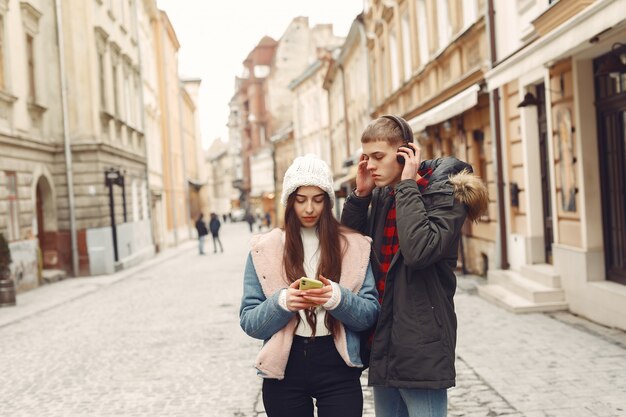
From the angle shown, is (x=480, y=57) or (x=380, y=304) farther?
(x=480, y=57)

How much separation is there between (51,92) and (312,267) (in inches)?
742

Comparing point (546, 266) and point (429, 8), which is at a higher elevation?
point (429, 8)

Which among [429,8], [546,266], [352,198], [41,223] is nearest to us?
[352,198]

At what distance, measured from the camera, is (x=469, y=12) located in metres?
14.2

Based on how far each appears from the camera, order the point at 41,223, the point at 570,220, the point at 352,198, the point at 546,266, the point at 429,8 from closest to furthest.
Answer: the point at 352,198
the point at 570,220
the point at 546,266
the point at 429,8
the point at 41,223

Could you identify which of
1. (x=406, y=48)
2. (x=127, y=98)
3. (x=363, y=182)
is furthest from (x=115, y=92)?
(x=363, y=182)

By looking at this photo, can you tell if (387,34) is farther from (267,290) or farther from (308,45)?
(308,45)

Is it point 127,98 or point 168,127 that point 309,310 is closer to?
point 127,98

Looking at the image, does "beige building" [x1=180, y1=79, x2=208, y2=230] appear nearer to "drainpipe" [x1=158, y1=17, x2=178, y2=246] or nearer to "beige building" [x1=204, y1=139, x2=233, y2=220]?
"drainpipe" [x1=158, y1=17, x2=178, y2=246]

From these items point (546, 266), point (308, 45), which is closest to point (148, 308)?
point (546, 266)

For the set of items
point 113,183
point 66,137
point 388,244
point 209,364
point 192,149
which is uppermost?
point 192,149

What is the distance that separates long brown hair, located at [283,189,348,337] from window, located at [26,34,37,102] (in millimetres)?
17365

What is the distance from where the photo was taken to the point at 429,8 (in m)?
16.9

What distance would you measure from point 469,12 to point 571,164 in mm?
5828
